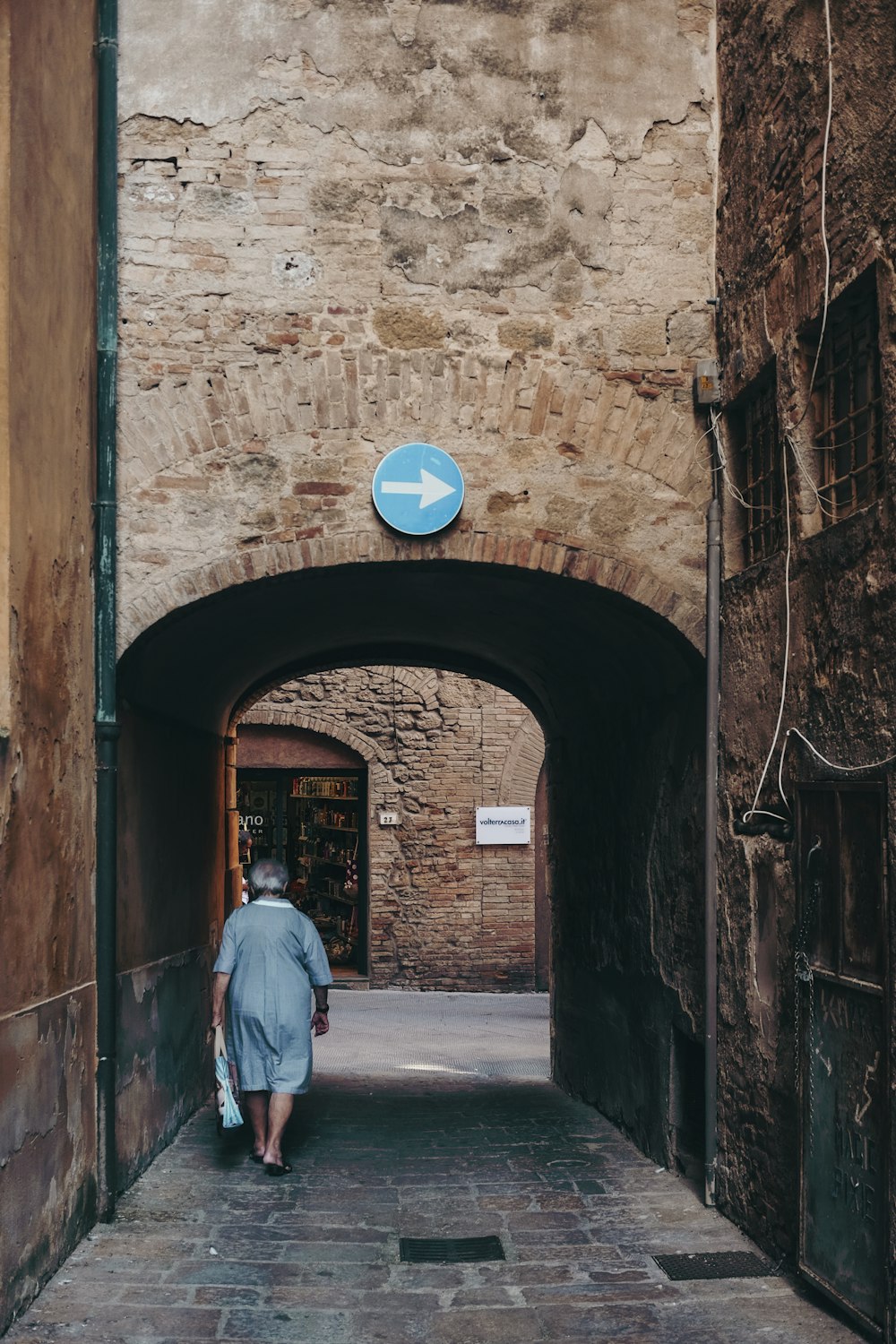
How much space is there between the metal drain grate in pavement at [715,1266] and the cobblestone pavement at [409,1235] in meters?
0.08

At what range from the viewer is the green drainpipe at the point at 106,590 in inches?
219

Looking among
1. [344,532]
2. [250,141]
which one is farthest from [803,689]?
[250,141]

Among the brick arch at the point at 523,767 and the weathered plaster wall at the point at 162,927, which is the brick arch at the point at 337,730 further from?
the weathered plaster wall at the point at 162,927

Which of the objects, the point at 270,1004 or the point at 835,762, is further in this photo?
the point at 270,1004

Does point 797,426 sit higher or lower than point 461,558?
higher

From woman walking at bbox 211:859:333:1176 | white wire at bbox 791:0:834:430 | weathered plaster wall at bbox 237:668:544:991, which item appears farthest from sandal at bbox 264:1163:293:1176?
weathered plaster wall at bbox 237:668:544:991

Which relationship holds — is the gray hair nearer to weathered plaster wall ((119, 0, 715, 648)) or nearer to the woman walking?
the woman walking

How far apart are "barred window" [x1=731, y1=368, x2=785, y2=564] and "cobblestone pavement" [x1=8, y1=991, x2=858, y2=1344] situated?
9.13ft

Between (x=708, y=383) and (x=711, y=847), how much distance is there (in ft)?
6.75

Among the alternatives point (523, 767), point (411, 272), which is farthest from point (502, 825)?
point (411, 272)

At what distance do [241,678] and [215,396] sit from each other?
11.1ft

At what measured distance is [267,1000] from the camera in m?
6.38

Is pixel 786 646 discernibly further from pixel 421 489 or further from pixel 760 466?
pixel 421 489

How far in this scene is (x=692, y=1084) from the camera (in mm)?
6453
